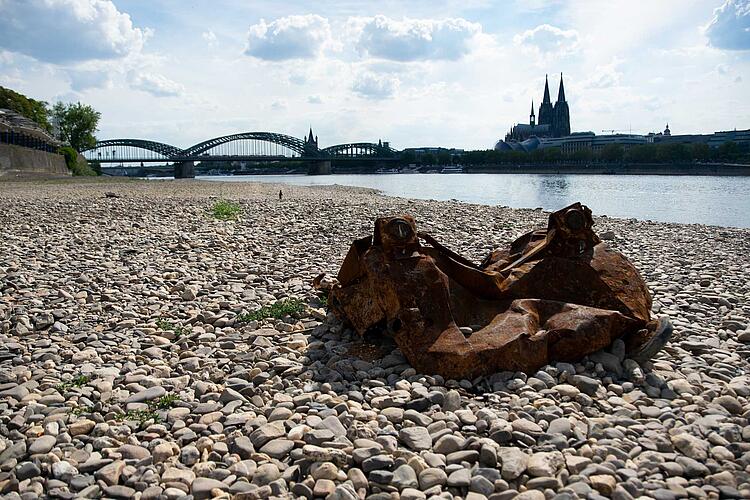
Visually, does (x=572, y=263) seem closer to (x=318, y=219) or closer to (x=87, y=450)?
(x=87, y=450)

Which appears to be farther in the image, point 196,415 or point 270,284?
point 270,284

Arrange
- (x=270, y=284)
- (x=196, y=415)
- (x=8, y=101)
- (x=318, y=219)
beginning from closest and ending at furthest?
(x=196, y=415)
(x=270, y=284)
(x=318, y=219)
(x=8, y=101)

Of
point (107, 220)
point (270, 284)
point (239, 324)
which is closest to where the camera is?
point (239, 324)

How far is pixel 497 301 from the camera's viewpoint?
18.7 ft

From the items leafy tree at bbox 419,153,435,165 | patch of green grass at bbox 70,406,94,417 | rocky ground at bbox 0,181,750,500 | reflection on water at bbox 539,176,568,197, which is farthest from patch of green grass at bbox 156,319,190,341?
leafy tree at bbox 419,153,435,165

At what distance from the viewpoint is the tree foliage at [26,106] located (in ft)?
254

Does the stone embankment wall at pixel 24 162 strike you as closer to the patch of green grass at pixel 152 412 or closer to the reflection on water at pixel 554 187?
the reflection on water at pixel 554 187

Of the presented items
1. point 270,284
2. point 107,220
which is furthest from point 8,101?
point 270,284

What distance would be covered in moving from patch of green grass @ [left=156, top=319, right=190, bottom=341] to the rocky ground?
3 centimetres

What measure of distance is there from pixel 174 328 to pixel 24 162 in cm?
5295

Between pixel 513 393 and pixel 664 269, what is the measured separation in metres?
7.00

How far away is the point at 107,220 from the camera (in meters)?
15.8

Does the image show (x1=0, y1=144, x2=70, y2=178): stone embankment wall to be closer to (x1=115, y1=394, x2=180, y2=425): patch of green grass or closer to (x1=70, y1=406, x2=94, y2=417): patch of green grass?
(x1=70, y1=406, x2=94, y2=417): patch of green grass

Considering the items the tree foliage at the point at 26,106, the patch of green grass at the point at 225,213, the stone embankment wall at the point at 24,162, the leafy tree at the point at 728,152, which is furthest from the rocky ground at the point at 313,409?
the leafy tree at the point at 728,152
